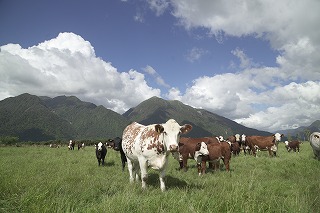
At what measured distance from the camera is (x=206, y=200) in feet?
20.3

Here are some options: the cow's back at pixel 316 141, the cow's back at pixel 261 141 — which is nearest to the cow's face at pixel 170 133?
the cow's back at pixel 316 141

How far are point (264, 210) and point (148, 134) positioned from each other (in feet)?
17.2

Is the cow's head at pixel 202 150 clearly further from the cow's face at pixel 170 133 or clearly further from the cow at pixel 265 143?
the cow at pixel 265 143

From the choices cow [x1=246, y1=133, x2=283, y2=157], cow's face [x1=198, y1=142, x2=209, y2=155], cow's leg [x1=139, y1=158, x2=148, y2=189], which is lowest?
cow's leg [x1=139, y1=158, x2=148, y2=189]

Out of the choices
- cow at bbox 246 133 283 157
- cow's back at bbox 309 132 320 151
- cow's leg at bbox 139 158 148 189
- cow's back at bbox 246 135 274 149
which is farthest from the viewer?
cow's back at bbox 246 135 274 149

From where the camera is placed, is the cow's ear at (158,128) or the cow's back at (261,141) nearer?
the cow's ear at (158,128)

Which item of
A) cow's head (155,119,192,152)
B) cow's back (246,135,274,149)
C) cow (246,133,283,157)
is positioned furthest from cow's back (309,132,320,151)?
cow's head (155,119,192,152)

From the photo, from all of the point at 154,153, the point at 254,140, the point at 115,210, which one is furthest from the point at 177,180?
the point at 254,140

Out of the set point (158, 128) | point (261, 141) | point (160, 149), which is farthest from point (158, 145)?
point (261, 141)

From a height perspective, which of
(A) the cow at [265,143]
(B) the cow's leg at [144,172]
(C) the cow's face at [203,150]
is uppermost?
(A) the cow at [265,143]

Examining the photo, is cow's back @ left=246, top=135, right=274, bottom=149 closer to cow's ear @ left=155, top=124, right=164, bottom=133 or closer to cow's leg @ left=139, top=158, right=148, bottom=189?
cow's leg @ left=139, top=158, right=148, bottom=189

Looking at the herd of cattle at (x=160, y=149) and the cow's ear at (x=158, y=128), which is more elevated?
the cow's ear at (x=158, y=128)

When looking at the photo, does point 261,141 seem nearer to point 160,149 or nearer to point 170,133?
point 160,149

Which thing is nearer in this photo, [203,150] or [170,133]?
[170,133]
